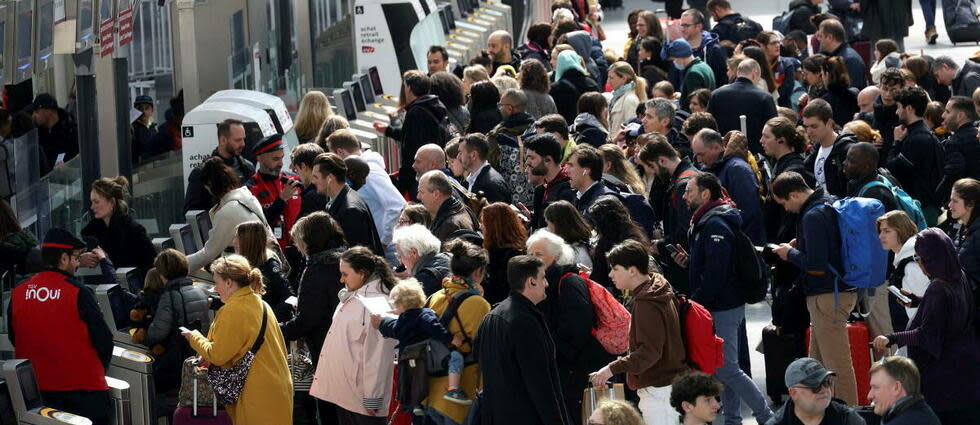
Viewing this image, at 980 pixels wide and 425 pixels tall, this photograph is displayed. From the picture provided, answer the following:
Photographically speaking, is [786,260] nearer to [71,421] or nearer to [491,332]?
[491,332]

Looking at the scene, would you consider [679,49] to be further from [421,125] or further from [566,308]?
[566,308]

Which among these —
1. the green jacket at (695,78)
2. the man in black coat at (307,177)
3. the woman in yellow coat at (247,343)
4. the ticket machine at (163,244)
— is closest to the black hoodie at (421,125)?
the man in black coat at (307,177)

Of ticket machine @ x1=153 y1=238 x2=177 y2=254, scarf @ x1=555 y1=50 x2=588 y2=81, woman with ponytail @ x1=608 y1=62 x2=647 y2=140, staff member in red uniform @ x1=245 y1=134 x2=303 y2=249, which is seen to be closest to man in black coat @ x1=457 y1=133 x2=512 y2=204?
staff member in red uniform @ x1=245 y1=134 x2=303 y2=249

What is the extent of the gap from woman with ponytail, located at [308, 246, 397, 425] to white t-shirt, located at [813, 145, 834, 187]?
4.13 meters

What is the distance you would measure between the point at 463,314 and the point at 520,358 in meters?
0.60

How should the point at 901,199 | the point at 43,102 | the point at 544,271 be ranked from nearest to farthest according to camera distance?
the point at 544,271 < the point at 901,199 < the point at 43,102

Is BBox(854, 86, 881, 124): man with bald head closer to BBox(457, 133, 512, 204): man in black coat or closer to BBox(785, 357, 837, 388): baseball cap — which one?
BBox(457, 133, 512, 204): man in black coat

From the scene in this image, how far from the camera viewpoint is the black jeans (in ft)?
29.8

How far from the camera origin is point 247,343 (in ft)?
29.1

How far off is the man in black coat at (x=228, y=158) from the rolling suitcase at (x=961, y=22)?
1475 centimetres

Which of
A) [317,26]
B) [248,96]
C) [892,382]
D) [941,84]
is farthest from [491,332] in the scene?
[317,26]

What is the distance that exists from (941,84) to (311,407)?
7722mm

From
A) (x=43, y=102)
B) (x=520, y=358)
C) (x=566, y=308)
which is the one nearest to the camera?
(x=520, y=358)

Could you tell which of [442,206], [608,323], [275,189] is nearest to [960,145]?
[442,206]
